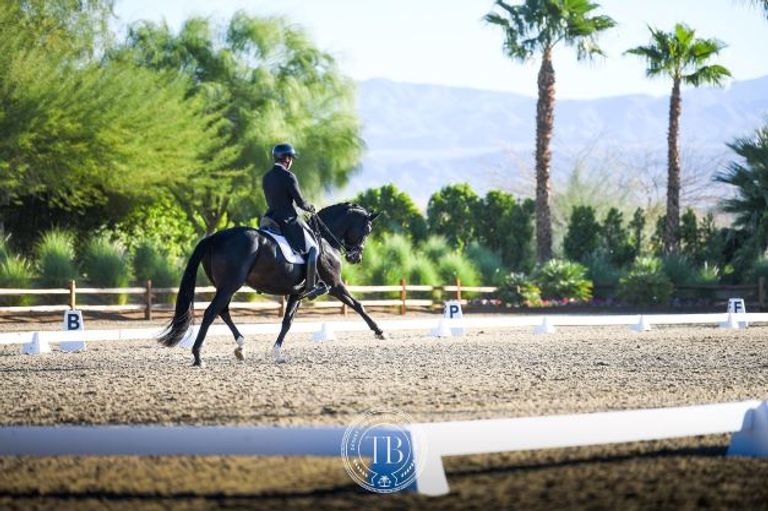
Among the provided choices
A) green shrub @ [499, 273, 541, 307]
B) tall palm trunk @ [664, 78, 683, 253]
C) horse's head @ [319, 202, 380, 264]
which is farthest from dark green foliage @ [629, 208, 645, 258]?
horse's head @ [319, 202, 380, 264]

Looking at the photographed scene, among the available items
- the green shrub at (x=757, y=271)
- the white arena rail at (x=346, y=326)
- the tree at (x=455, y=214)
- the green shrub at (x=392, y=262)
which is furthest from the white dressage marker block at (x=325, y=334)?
the tree at (x=455, y=214)

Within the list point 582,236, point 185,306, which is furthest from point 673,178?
point 185,306

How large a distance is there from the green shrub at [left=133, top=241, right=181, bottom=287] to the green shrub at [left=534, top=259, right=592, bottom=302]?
10907 mm

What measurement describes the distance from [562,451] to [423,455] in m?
1.69

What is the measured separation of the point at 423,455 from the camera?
745cm

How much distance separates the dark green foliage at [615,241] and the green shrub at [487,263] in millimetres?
3386

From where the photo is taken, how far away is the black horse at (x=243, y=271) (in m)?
15.2

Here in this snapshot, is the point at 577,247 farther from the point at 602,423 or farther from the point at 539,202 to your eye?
the point at 602,423

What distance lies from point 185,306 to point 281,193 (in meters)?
1.85

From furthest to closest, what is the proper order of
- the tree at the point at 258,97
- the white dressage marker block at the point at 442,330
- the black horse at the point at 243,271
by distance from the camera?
the tree at the point at 258,97
the white dressage marker block at the point at 442,330
the black horse at the point at 243,271

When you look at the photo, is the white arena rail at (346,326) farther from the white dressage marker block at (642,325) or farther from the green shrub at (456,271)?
the green shrub at (456,271)

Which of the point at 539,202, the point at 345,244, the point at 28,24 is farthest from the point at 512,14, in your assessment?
the point at 345,244

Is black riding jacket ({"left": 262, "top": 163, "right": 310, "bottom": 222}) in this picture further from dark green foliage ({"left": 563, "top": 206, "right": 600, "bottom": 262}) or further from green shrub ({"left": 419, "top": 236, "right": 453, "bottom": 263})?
dark green foliage ({"left": 563, "top": 206, "right": 600, "bottom": 262})

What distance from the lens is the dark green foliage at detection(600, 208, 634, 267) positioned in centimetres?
4222
